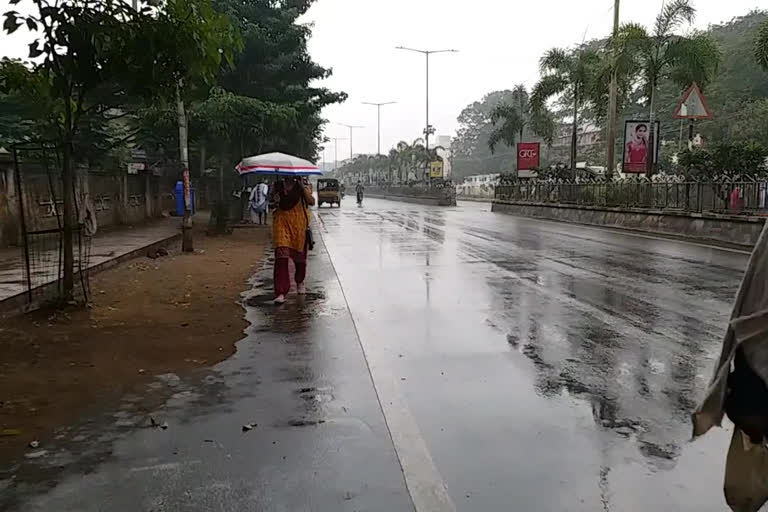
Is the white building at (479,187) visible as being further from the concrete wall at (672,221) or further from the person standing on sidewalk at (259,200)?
the person standing on sidewalk at (259,200)

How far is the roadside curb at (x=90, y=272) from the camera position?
324 inches

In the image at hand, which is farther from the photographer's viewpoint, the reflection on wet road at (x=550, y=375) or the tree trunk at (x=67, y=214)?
the tree trunk at (x=67, y=214)

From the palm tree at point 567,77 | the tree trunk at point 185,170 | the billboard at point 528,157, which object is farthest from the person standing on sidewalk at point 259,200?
the billboard at point 528,157

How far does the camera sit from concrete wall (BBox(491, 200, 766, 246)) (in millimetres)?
17359

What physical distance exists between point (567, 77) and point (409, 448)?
33998 millimetres

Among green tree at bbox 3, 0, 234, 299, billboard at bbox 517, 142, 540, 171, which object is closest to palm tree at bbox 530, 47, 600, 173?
billboard at bbox 517, 142, 540, 171

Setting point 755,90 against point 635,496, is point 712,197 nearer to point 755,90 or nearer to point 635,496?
point 635,496

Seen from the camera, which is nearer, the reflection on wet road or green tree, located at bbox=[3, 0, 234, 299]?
the reflection on wet road

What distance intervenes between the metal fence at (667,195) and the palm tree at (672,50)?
1.59 m

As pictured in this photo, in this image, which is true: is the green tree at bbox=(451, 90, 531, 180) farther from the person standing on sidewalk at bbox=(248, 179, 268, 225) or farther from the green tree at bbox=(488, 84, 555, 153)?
the person standing on sidewalk at bbox=(248, 179, 268, 225)

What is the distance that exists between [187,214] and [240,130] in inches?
343

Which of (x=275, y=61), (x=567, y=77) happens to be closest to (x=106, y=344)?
(x=275, y=61)

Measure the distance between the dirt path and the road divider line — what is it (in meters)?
1.67

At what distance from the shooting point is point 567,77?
35.3m
